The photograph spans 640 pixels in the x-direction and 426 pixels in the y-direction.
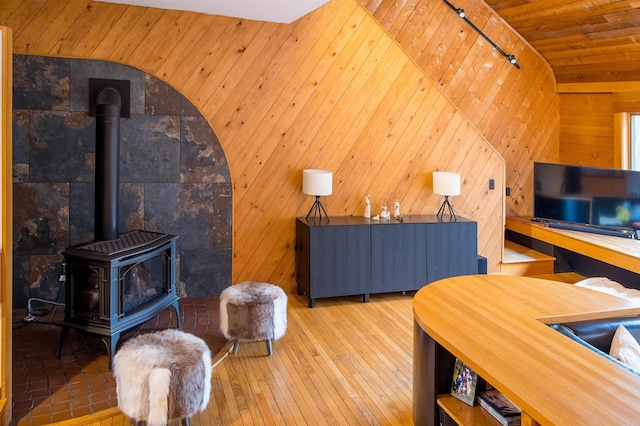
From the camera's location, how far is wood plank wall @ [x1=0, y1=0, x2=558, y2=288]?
15.7 ft

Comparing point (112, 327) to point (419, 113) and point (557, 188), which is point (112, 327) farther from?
point (557, 188)

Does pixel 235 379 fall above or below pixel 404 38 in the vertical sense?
below

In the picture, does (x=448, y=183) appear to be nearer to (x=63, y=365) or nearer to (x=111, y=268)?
(x=111, y=268)

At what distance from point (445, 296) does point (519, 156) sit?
4174mm

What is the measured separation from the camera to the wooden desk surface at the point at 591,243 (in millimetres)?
4961

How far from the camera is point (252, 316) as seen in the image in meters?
3.89

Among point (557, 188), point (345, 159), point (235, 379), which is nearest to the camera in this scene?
point (235, 379)

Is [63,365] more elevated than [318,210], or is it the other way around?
[318,210]

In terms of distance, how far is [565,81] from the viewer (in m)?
6.54

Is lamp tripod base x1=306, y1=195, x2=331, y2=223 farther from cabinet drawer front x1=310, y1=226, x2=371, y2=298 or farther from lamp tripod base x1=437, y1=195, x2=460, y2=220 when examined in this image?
lamp tripod base x1=437, y1=195, x2=460, y2=220

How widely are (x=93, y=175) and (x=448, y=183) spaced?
3140mm

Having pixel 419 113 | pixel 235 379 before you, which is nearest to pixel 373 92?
pixel 419 113

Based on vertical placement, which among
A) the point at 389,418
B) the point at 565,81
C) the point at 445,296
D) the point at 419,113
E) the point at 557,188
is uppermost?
the point at 565,81

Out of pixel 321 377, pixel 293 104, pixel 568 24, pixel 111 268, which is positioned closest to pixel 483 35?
pixel 568 24
